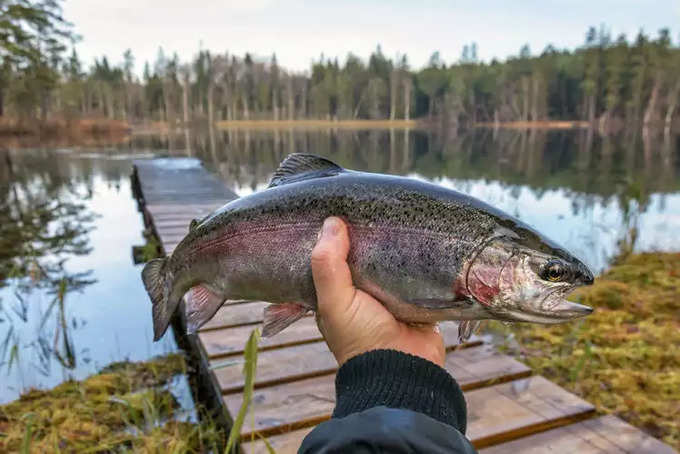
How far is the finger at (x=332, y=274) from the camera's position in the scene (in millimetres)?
1817

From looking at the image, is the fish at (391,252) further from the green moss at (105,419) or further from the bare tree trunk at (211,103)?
the bare tree trunk at (211,103)

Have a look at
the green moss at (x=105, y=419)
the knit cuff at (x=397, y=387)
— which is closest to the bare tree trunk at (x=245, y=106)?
the green moss at (x=105, y=419)

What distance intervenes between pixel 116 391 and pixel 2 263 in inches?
247

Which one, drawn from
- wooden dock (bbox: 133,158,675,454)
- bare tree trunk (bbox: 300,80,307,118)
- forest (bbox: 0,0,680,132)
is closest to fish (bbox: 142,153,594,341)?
wooden dock (bbox: 133,158,675,454)

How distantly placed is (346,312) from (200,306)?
3.02 ft

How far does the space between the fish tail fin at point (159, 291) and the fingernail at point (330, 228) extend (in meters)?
0.95

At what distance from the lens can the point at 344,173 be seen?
2.09 m

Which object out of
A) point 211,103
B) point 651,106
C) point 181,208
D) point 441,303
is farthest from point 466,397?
point 211,103

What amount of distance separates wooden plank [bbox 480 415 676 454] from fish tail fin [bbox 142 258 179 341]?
209cm

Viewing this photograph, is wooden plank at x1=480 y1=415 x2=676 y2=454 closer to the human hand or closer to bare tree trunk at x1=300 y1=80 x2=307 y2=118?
the human hand

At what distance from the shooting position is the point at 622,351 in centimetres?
502

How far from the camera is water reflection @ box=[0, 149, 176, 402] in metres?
5.68

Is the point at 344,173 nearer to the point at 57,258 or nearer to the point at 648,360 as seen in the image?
the point at 648,360

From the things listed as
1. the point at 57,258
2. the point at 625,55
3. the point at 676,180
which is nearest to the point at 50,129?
the point at 57,258
